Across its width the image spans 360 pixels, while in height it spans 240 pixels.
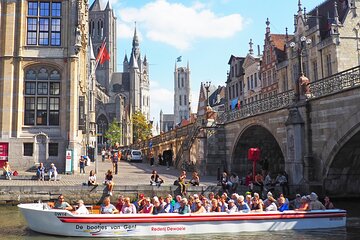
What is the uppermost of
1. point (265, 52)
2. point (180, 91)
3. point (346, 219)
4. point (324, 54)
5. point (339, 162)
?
point (180, 91)

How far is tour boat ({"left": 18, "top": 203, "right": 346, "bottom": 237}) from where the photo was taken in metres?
14.5

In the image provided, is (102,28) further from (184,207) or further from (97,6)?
(184,207)

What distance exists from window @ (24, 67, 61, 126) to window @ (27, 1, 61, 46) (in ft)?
6.91

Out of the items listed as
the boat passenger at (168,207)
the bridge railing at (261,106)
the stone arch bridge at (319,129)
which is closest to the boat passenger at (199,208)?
the boat passenger at (168,207)

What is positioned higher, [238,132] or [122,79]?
[122,79]

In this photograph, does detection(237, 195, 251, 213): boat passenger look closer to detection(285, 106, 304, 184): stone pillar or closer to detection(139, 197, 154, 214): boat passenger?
detection(139, 197, 154, 214): boat passenger

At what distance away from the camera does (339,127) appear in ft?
63.8

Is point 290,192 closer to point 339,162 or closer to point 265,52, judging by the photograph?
point 339,162

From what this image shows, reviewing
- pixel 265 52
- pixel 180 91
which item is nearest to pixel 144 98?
pixel 180 91

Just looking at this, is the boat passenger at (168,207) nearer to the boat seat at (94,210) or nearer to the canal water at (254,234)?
the canal water at (254,234)

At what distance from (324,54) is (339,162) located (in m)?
18.1

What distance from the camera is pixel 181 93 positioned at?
529 feet

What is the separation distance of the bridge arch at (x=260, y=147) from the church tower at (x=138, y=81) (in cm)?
9625

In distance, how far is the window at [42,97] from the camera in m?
29.3
